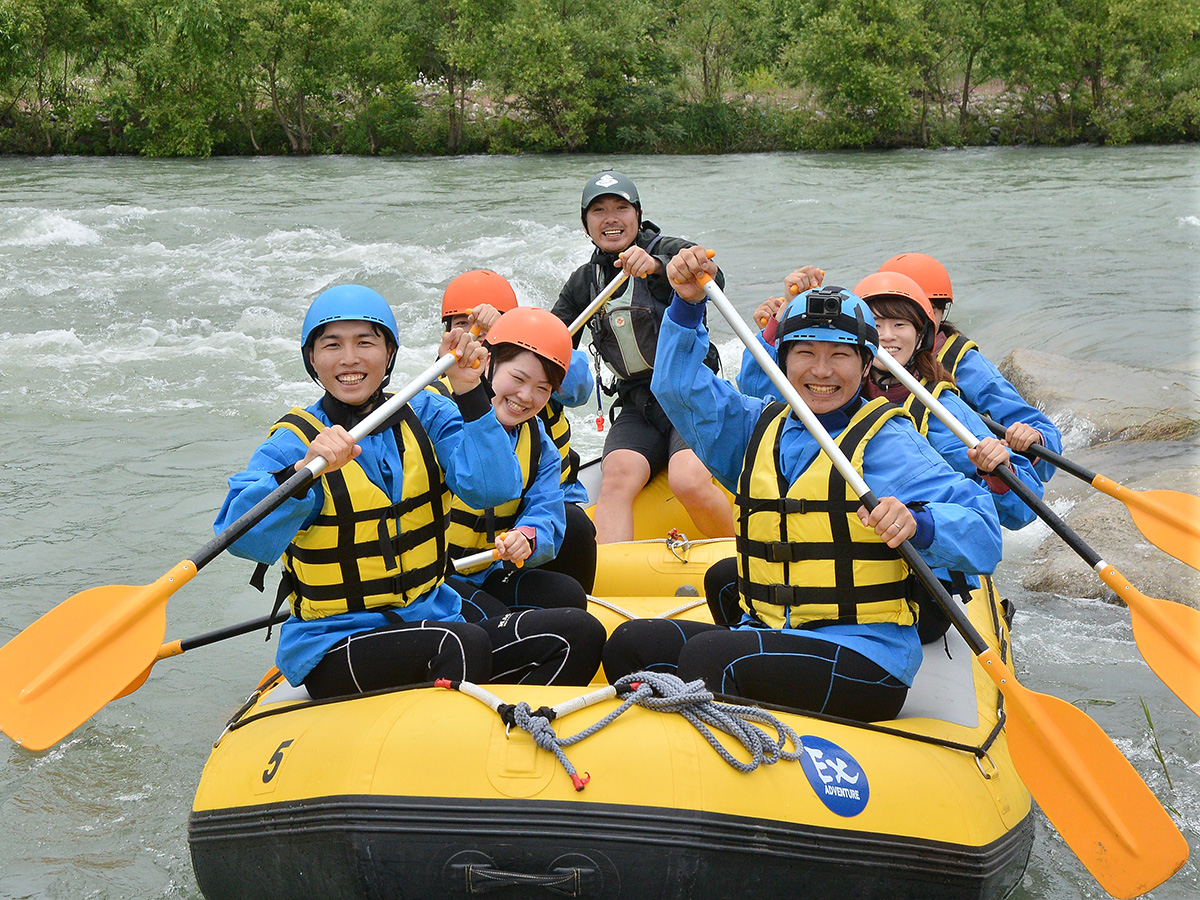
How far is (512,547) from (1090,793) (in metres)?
1.40

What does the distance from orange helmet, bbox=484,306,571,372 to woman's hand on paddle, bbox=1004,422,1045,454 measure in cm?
133

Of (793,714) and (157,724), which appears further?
(157,724)

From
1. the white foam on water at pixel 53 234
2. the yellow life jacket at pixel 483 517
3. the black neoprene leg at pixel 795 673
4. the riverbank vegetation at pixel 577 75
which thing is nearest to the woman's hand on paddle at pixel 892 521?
the black neoprene leg at pixel 795 673

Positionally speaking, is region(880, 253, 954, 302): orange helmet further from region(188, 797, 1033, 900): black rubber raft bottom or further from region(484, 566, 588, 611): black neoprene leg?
region(188, 797, 1033, 900): black rubber raft bottom

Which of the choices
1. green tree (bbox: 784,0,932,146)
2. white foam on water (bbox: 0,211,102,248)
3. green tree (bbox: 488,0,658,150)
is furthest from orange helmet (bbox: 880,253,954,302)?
green tree (bbox: 488,0,658,150)

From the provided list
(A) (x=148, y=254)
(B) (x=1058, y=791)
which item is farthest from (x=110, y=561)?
(A) (x=148, y=254)

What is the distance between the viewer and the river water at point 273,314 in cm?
352

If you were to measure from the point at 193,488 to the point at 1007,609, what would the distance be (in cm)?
427

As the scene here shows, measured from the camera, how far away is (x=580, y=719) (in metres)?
2.29

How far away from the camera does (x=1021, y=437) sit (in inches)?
127

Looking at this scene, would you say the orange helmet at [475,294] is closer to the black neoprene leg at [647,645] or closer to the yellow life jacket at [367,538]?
the yellow life jacket at [367,538]

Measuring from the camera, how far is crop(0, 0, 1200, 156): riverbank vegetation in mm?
22000

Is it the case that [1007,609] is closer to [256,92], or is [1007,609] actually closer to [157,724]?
[157,724]

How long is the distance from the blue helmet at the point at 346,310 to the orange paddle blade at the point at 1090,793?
4.96ft
